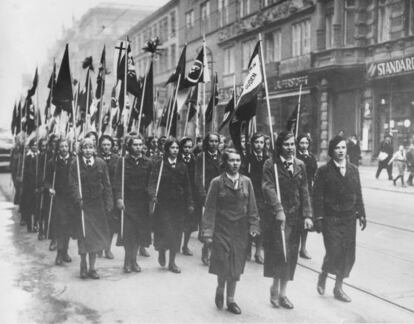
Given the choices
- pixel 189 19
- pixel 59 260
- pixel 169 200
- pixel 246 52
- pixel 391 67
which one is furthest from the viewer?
pixel 189 19

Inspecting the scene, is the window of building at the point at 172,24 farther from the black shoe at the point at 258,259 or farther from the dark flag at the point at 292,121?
the black shoe at the point at 258,259

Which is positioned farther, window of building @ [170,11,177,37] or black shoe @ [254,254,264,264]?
window of building @ [170,11,177,37]

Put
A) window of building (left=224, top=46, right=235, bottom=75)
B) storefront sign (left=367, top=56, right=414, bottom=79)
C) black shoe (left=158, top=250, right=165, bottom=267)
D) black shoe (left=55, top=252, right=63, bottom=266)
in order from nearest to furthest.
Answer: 1. black shoe (left=158, top=250, right=165, bottom=267)
2. black shoe (left=55, top=252, right=63, bottom=266)
3. storefront sign (left=367, top=56, right=414, bottom=79)
4. window of building (left=224, top=46, right=235, bottom=75)

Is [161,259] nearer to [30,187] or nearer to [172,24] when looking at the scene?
[30,187]

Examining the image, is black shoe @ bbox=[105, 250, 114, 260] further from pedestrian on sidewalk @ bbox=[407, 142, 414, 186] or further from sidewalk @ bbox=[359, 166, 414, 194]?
pedestrian on sidewalk @ bbox=[407, 142, 414, 186]

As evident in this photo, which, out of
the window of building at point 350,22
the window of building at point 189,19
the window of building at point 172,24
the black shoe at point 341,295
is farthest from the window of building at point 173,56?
the black shoe at point 341,295

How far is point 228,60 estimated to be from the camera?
35281 mm

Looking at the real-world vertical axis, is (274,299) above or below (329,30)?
below

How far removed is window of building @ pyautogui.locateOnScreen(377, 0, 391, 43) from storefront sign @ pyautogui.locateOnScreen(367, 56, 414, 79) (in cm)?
129

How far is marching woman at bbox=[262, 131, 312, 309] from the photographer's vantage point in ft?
17.8

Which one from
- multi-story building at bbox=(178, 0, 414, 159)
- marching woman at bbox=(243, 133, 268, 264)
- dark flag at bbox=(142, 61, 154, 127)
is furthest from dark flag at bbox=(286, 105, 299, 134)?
multi-story building at bbox=(178, 0, 414, 159)

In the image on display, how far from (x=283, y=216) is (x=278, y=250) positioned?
37cm

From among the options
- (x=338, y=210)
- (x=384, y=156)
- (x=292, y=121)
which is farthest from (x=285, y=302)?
(x=384, y=156)

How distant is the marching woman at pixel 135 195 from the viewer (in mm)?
7023
